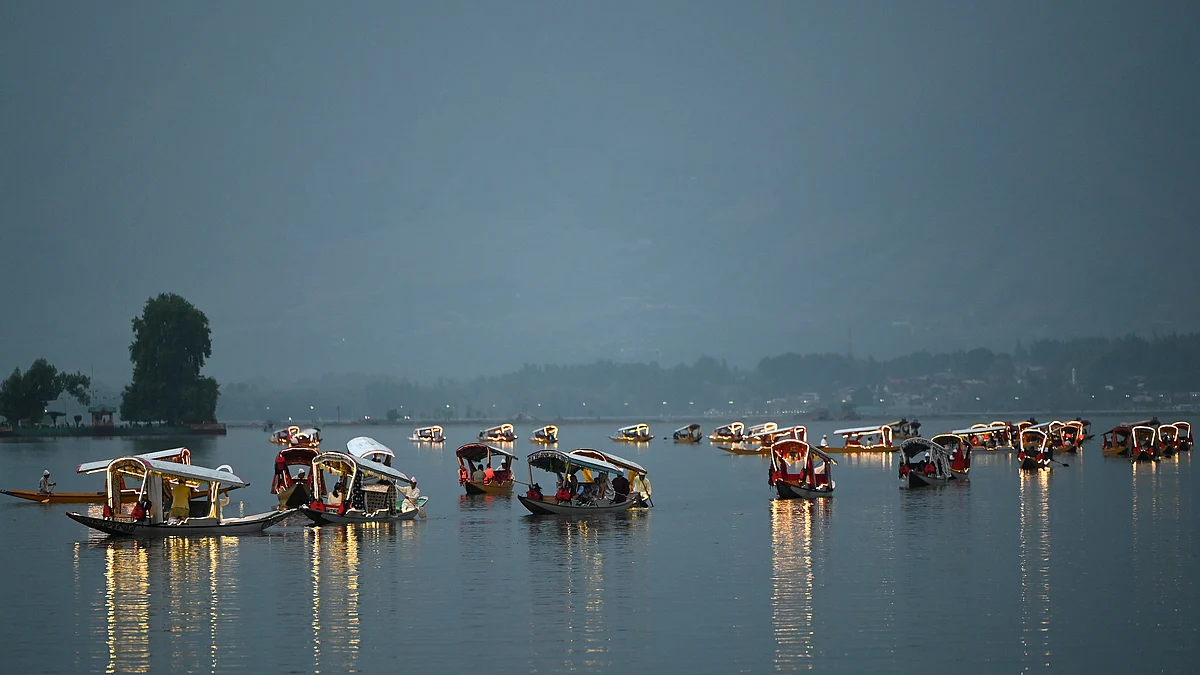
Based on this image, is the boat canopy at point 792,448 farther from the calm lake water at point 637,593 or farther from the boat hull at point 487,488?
the boat hull at point 487,488

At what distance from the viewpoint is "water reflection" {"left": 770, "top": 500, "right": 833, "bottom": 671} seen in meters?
31.8

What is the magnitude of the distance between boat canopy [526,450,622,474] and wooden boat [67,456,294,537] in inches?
449

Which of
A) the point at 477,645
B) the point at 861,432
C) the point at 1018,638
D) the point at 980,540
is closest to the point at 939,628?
the point at 1018,638

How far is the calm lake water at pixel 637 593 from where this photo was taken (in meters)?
31.2

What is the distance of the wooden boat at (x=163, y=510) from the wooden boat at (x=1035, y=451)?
204 feet

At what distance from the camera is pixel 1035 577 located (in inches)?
1678

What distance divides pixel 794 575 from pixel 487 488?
35625 mm

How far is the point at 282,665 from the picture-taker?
99.1 feet

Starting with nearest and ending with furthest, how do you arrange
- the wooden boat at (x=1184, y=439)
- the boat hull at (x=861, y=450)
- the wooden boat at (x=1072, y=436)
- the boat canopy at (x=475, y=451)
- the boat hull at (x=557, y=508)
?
1. the boat hull at (x=557, y=508)
2. the boat canopy at (x=475, y=451)
3. the wooden boat at (x=1072, y=436)
4. the wooden boat at (x=1184, y=439)
5. the boat hull at (x=861, y=450)

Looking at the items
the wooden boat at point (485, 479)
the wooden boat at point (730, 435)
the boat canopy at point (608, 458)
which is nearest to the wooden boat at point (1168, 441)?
the wooden boat at point (730, 435)

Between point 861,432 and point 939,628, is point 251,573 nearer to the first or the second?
point 939,628

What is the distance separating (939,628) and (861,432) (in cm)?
10502

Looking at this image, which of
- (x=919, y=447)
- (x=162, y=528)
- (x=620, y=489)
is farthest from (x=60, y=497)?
(x=919, y=447)

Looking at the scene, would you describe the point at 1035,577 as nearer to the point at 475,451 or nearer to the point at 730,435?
the point at 475,451
